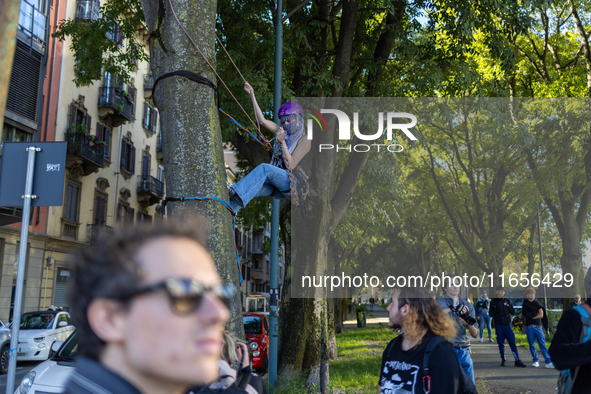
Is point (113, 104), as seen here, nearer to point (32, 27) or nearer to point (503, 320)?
point (32, 27)

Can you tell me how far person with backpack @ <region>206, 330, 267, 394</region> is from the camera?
1.90 metres

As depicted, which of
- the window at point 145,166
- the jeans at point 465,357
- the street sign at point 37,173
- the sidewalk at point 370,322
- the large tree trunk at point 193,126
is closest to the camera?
the large tree trunk at point 193,126

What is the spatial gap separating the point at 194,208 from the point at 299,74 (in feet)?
31.4

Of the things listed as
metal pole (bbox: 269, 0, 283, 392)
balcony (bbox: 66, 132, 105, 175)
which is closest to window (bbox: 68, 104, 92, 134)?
balcony (bbox: 66, 132, 105, 175)

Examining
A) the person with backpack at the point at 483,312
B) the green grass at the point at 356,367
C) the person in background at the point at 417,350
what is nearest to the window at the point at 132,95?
the green grass at the point at 356,367

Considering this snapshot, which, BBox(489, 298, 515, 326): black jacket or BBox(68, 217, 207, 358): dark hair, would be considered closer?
BBox(68, 217, 207, 358): dark hair

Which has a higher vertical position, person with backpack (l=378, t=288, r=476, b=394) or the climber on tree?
the climber on tree

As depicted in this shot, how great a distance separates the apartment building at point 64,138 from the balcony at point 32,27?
0.04 m

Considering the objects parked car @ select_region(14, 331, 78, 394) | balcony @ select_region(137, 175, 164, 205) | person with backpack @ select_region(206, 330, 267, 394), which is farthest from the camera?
balcony @ select_region(137, 175, 164, 205)

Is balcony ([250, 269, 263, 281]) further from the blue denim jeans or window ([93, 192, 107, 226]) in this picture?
the blue denim jeans

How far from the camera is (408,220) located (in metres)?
18.7

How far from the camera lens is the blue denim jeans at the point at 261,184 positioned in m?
4.41

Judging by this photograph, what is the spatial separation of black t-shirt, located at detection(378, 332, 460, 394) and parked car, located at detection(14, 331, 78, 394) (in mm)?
3515

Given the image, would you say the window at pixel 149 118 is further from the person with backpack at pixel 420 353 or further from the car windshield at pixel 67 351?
the person with backpack at pixel 420 353
